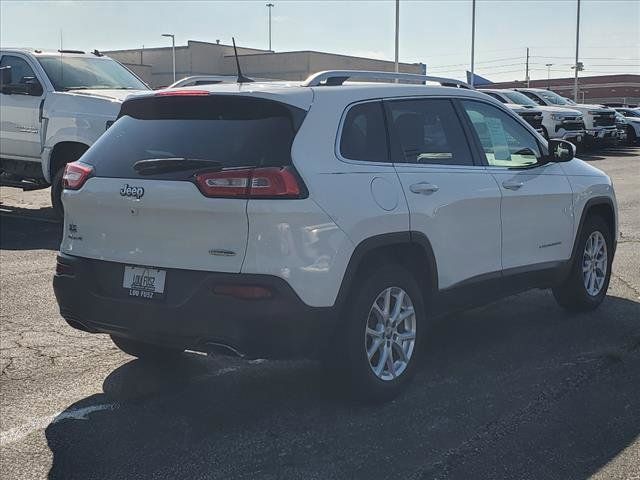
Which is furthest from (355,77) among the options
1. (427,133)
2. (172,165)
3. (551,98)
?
(551,98)

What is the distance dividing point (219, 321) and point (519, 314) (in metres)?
3.54

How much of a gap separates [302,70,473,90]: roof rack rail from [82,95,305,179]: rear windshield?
0.56 m

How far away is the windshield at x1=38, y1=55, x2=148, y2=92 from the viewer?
39.6 feet

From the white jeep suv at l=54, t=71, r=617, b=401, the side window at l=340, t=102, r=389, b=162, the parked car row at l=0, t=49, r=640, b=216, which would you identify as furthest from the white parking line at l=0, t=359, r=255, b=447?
the parked car row at l=0, t=49, r=640, b=216

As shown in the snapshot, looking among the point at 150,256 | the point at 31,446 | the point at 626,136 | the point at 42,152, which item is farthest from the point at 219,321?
the point at 626,136

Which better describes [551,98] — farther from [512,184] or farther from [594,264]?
[512,184]

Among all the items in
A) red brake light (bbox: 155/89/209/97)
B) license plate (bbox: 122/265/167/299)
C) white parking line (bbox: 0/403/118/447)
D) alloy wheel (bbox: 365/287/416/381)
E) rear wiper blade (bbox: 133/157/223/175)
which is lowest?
white parking line (bbox: 0/403/118/447)

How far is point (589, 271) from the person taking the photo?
722 cm

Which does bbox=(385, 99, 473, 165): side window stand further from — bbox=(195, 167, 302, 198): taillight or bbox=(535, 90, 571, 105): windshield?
bbox=(535, 90, 571, 105): windshield

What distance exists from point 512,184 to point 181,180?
8.53 ft

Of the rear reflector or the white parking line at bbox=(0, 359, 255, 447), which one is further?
the white parking line at bbox=(0, 359, 255, 447)

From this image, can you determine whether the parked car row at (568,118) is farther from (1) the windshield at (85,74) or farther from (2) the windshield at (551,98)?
(1) the windshield at (85,74)

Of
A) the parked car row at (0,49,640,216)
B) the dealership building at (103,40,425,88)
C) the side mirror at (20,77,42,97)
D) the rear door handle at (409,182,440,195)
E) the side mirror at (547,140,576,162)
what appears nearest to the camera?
the rear door handle at (409,182,440,195)

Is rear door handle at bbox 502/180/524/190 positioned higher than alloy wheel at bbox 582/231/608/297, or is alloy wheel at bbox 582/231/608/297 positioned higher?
rear door handle at bbox 502/180/524/190
